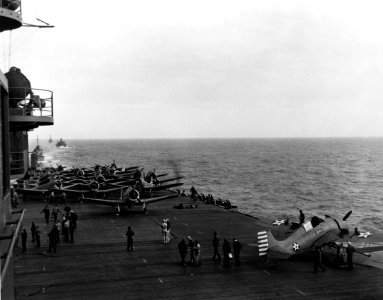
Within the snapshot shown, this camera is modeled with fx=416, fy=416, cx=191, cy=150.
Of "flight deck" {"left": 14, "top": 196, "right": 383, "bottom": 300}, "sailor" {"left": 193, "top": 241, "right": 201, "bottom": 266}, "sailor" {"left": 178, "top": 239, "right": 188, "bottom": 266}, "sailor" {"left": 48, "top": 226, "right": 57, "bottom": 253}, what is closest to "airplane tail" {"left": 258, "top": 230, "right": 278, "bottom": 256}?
"flight deck" {"left": 14, "top": 196, "right": 383, "bottom": 300}

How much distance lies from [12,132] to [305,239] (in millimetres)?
14072

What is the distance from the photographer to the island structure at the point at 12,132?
24.2 ft

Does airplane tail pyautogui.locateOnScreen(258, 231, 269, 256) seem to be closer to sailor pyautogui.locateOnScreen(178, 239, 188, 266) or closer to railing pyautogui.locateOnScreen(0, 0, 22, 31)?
sailor pyautogui.locateOnScreen(178, 239, 188, 266)

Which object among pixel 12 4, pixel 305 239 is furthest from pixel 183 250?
pixel 12 4

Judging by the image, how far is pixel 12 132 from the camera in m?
16.1

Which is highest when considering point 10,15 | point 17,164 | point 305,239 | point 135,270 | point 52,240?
point 10,15

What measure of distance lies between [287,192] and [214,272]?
5627cm

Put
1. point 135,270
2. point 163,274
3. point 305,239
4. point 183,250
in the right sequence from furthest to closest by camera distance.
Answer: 1. point 305,239
2. point 183,250
3. point 135,270
4. point 163,274

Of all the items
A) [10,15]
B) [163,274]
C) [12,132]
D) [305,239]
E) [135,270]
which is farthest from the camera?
[305,239]

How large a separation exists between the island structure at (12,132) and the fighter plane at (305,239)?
1090 centimetres

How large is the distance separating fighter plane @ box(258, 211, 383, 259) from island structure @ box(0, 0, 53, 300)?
429 inches

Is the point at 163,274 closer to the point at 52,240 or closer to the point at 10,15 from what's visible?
the point at 52,240

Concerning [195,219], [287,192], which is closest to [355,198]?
[287,192]

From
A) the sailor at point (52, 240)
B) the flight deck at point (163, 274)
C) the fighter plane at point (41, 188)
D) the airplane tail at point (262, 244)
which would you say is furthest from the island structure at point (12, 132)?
the fighter plane at point (41, 188)
